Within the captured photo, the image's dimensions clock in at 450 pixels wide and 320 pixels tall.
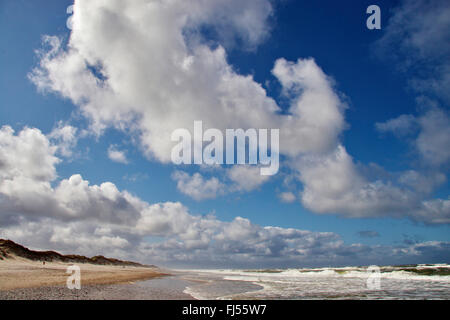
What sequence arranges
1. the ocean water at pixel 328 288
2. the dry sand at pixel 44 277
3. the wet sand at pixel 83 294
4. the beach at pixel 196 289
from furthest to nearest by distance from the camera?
the dry sand at pixel 44 277 < the ocean water at pixel 328 288 < the beach at pixel 196 289 < the wet sand at pixel 83 294

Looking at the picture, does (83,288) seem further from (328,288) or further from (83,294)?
(328,288)

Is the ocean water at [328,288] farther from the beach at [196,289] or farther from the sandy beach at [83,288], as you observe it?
the sandy beach at [83,288]

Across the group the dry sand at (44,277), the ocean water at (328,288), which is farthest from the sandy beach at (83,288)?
the ocean water at (328,288)

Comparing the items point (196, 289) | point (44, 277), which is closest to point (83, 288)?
point (196, 289)

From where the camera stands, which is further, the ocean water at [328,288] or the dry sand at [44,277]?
the dry sand at [44,277]

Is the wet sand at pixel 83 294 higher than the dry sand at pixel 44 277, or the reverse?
the wet sand at pixel 83 294

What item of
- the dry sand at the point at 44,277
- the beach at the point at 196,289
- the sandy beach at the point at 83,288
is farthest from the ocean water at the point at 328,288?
the dry sand at the point at 44,277

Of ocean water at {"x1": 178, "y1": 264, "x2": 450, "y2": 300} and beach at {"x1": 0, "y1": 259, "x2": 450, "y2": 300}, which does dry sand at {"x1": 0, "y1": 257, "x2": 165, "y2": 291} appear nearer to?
beach at {"x1": 0, "y1": 259, "x2": 450, "y2": 300}

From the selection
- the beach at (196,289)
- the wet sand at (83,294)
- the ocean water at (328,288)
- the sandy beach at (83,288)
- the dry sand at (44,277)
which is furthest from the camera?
the dry sand at (44,277)
